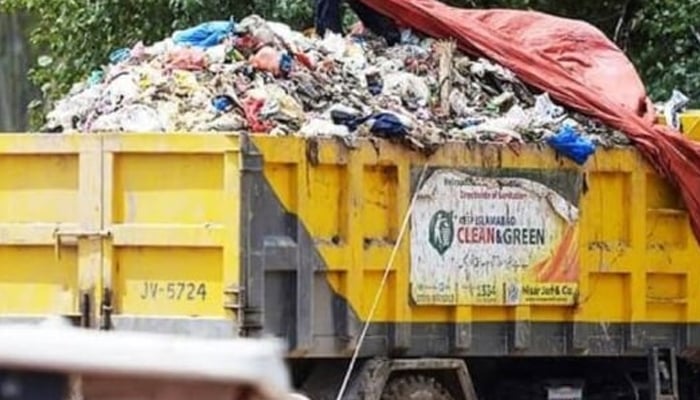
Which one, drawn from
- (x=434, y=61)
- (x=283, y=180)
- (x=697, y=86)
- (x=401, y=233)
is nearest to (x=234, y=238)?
(x=283, y=180)

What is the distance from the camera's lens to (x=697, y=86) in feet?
54.2

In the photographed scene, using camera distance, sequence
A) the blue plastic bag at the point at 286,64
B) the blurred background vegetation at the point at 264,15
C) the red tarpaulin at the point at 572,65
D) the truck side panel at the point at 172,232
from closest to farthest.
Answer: the truck side panel at the point at 172,232, the blue plastic bag at the point at 286,64, the red tarpaulin at the point at 572,65, the blurred background vegetation at the point at 264,15

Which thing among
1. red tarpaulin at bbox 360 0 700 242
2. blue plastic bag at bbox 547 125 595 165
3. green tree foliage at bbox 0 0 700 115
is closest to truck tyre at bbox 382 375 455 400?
blue plastic bag at bbox 547 125 595 165

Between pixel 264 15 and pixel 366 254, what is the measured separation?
20.9ft

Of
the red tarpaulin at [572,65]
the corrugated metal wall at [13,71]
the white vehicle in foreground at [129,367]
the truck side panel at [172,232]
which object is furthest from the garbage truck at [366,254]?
the corrugated metal wall at [13,71]

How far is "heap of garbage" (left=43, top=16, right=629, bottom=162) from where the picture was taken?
1088cm

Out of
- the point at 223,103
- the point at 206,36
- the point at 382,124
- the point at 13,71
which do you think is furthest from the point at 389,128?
the point at 13,71

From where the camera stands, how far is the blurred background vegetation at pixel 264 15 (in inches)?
658

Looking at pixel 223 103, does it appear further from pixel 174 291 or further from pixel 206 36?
pixel 174 291

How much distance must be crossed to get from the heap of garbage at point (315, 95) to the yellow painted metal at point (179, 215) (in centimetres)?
24

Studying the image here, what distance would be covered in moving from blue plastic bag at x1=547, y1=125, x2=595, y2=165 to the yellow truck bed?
6 centimetres

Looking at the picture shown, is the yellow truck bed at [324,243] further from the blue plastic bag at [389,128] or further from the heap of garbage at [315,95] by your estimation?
the heap of garbage at [315,95]

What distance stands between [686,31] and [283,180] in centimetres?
733

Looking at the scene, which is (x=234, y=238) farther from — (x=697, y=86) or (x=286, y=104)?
(x=697, y=86)
